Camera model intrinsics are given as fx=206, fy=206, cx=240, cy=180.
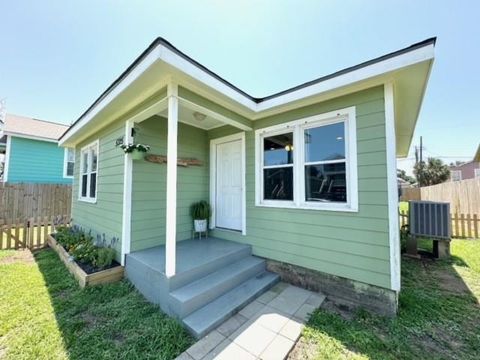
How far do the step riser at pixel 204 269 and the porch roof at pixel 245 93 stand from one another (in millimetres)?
2419

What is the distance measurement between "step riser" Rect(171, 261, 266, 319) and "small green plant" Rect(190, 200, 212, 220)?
63.7 inches

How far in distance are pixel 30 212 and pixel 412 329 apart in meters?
9.94

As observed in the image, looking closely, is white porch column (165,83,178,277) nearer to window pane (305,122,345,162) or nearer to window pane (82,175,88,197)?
window pane (305,122,345,162)

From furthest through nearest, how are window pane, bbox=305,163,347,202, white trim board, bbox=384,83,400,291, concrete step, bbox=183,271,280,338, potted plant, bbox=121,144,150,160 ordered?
potted plant, bbox=121,144,150,160, window pane, bbox=305,163,347,202, white trim board, bbox=384,83,400,291, concrete step, bbox=183,271,280,338

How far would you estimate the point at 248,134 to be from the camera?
4.16 meters

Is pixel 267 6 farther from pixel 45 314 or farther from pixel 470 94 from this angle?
pixel 470 94

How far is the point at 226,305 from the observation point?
2600 millimetres

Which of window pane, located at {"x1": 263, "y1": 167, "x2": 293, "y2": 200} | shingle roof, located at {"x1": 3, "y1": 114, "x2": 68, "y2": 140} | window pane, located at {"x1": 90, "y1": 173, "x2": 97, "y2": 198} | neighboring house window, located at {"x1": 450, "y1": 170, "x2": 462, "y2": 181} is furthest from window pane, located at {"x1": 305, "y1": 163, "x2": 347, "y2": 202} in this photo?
neighboring house window, located at {"x1": 450, "y1": 170, "x2": 462, "y2": 181}

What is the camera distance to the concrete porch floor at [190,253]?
9.73 feet

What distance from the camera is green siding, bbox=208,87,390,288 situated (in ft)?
8.85

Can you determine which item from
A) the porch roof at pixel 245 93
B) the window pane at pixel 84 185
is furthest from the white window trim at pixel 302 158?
the window pane at pixel 84 185

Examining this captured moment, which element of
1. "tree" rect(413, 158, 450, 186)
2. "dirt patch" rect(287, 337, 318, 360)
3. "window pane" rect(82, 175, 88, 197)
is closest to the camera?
"dirt patch" rect(287, 337, 318, 360)

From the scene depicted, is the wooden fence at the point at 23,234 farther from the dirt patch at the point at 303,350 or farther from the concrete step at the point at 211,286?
the dirt patch at the point at 303,350

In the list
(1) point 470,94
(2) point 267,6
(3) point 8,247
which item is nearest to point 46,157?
(3) point 8,247
